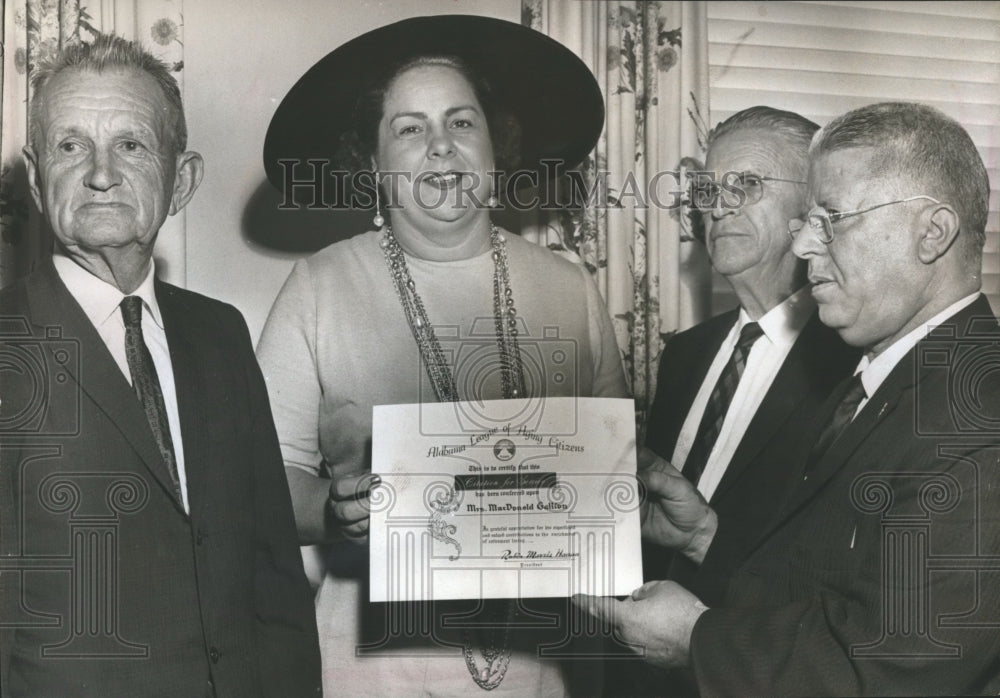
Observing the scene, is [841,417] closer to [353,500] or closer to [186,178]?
[353,500]

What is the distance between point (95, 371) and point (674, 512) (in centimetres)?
110

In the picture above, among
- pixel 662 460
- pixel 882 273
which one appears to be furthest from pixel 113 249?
pixel 882 273

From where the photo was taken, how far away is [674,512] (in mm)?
1908

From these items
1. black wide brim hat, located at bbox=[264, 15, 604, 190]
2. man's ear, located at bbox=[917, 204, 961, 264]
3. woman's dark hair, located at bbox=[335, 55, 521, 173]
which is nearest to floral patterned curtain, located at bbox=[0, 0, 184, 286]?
black wide brim hat, located at bbox=[264, 15, 604, 190]

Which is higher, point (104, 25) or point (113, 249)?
point (104, 25)

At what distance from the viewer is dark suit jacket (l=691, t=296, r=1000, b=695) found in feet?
5.57

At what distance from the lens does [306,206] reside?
76.7 inches

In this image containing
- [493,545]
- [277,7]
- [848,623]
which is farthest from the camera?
[277,7]

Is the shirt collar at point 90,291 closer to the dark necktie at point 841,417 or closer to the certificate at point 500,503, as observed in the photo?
the certificate at point 500,503

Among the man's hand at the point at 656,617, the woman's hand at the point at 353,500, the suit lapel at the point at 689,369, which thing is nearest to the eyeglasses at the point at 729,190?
the suit lapel at the point at 689,369

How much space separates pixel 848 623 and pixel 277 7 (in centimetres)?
157

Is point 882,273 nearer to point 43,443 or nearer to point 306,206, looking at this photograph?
point 306,206

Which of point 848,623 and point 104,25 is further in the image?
point 104,25

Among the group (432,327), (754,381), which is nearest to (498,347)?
(432,327)
